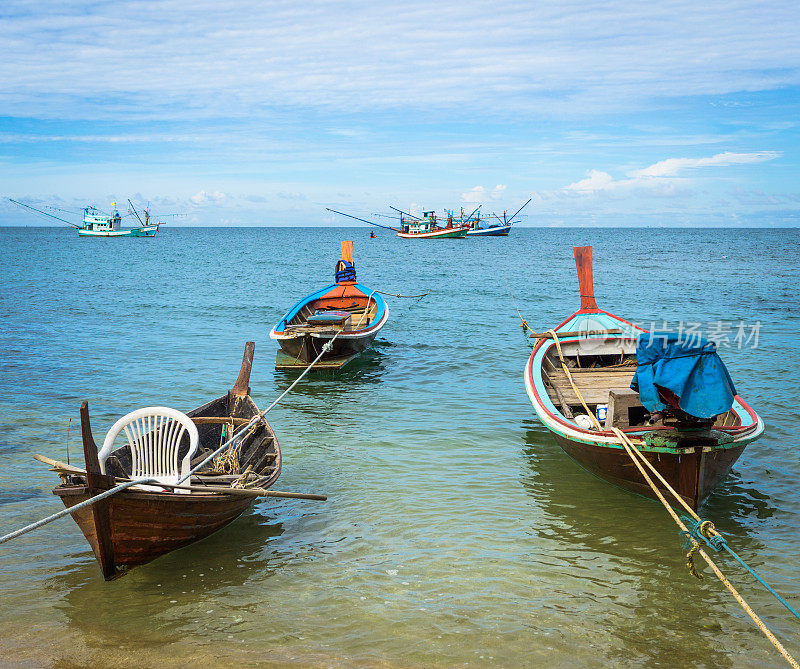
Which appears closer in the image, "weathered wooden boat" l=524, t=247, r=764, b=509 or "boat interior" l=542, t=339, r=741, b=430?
"weathered wooden boat" l=524, t=247, r=764, b=509

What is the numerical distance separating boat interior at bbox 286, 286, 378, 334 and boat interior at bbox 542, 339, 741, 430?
18.6 feet

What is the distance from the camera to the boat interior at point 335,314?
610 inches

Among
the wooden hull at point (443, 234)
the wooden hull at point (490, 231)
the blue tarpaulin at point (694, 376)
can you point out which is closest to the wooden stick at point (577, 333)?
the blue tarpaulin at point (694, 376)

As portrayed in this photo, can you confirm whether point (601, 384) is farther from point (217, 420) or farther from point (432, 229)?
point (432, 229)

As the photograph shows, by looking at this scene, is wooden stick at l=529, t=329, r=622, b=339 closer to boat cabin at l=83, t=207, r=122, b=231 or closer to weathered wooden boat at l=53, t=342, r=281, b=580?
weathered wooden boat at l=53, t=342, r=281, b=580

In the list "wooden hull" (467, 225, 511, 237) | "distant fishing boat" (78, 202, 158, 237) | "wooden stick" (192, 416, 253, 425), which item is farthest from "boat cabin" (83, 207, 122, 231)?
"wooden stick" (192, 416, 253, 425)

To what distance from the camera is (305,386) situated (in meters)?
15.0

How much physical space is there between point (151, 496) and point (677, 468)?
17.9 ft

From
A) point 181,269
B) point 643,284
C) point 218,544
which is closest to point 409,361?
point 218,544

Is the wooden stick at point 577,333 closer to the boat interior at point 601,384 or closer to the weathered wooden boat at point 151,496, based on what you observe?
the boat interior at point 601,384

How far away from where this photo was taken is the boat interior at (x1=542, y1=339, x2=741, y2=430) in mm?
7965

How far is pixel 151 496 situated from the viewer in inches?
233

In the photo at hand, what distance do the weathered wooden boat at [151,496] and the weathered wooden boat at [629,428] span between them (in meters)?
3.91

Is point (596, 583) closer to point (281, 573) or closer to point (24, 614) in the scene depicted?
point (281, 573)
